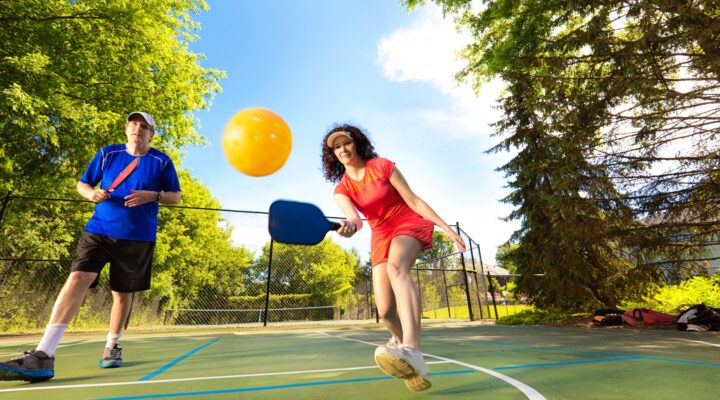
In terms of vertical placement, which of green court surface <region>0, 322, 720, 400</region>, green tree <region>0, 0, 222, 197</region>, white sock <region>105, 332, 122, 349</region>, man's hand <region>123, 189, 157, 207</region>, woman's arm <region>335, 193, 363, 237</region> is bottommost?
green court surface <region>0, 322, 720, 400</region>

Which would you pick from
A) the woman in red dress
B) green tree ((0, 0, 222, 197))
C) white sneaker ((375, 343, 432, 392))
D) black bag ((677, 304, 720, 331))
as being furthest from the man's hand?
black bag ((677, 304, 720, 331))

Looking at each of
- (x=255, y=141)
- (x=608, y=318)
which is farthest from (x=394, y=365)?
(x=608, y=318)

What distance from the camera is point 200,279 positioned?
23594mm

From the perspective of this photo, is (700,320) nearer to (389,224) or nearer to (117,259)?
(389,224)

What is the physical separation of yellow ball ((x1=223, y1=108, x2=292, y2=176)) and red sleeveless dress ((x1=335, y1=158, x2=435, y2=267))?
194cm

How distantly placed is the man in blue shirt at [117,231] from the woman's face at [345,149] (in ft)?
5.34

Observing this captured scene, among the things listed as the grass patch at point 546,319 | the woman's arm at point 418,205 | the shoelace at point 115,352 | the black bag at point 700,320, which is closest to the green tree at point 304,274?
the grass patch at point 546,319

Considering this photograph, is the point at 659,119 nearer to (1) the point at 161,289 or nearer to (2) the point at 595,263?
→ (2) the point at 595,263

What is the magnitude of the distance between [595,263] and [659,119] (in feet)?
Result: 18.2

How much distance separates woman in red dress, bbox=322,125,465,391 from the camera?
216 centimetres

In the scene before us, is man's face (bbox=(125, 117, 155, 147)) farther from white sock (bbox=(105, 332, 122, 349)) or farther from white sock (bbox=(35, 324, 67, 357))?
white sock (bbox=(105, 332, 122, 349))

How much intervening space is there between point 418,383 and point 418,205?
42.4 inches

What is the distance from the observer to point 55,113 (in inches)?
303

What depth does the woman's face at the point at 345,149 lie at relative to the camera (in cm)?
269
